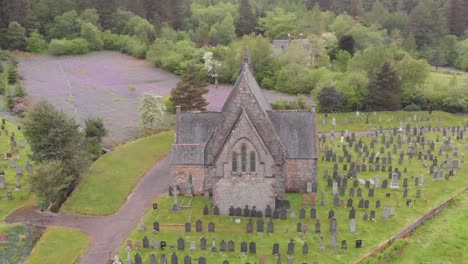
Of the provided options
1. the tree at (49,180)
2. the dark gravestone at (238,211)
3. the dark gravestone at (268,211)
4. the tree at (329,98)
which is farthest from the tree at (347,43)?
the tree at (49,180)

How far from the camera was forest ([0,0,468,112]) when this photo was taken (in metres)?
67.6

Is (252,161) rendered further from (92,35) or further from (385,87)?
(92,35)

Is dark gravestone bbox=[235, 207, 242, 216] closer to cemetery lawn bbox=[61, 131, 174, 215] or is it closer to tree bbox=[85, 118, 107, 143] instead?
cemetery lawn bbox=[61, 131, 174, 215]

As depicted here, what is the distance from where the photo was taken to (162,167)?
47.1 meters

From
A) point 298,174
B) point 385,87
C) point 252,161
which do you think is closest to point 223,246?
point 252,161

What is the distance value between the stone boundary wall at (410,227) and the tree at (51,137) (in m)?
24.1

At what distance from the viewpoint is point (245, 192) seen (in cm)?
3631

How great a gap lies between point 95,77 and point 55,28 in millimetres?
28626

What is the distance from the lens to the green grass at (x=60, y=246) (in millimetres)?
31750

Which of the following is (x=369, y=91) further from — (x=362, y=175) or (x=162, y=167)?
(x=162, y=167)

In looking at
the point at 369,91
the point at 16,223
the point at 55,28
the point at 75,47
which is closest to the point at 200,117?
the point at 16,223

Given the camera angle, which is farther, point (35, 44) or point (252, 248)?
point (35, 44)

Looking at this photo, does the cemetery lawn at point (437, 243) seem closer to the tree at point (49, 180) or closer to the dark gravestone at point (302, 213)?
the dark gravestone at point (302, 213)

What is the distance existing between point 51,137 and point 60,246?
10026 mm
